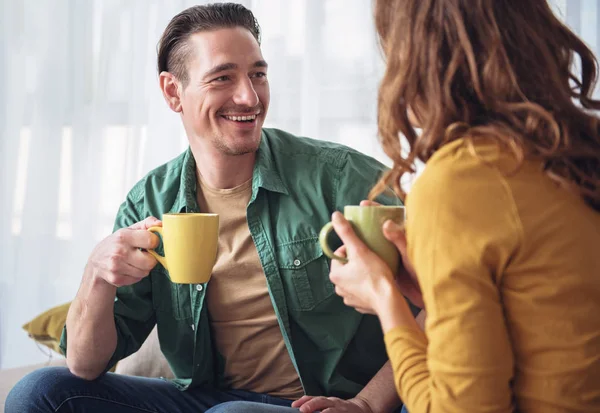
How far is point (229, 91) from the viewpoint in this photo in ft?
5.91

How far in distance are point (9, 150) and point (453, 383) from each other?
2.73m

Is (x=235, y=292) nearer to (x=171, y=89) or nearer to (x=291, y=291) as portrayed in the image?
(x=291, y=291)

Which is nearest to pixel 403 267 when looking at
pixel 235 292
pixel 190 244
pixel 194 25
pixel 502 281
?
pixel 502 281

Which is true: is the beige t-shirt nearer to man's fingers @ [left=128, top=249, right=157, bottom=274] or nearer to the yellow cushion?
man's fingers @ [left=128, top=249, right=157, bottom=274]

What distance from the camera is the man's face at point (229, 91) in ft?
5.78

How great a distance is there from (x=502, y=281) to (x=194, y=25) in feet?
4.02

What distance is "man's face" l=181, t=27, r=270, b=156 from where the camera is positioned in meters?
1.76

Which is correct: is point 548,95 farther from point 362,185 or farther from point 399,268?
point 362,185

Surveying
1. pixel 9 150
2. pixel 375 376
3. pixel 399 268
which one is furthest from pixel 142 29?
pixel 399 268

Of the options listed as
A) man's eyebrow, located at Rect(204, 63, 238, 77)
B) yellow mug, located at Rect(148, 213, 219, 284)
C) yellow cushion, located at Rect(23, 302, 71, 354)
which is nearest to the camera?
yellow mug, located at Rect(148, 213, 219, 284)

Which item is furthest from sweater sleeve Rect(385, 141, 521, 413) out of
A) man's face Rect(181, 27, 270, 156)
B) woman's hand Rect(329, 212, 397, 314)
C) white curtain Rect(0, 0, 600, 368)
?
white curtain Rect(0, 0, 600, 368)

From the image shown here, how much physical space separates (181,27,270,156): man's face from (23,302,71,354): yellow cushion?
34.1 inches

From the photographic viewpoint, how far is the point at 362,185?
1.69 metres

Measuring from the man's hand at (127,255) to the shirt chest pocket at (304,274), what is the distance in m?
0.33
